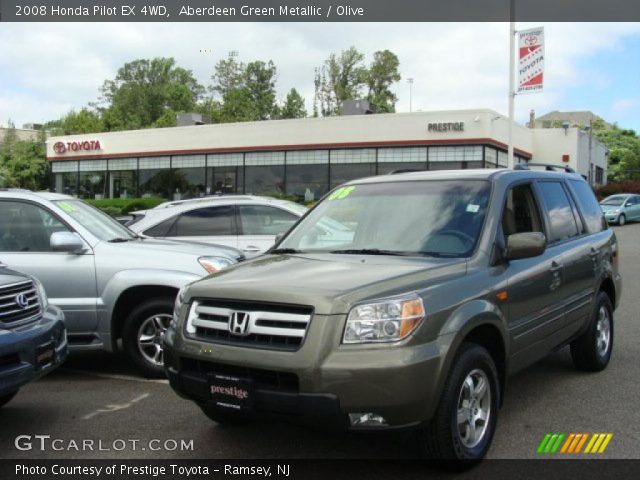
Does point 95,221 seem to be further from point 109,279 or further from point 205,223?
point 205,223

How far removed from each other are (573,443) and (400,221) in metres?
1.88

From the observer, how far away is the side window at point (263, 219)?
9.21 meters

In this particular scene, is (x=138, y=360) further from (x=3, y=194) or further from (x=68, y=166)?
(x=68, y=166)

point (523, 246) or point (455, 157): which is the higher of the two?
point (455, 157)

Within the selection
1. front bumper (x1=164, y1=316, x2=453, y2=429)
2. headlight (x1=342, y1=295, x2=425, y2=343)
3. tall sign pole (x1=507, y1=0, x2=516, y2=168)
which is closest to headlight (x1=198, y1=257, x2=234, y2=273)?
front bumper (x1=164, y1=316, x2=453, y2=429)

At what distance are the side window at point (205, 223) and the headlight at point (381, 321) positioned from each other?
573 cm

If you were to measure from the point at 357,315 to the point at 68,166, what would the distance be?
1675 inches

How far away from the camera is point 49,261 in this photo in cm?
621

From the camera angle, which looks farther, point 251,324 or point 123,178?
point 123,178

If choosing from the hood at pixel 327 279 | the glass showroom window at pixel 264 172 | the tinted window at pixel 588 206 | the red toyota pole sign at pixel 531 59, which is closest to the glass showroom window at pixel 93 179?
the glass showroom window at pixel 264 172

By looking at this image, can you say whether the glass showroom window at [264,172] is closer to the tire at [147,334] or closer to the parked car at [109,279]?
the parked car at [109,279]

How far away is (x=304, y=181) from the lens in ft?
111

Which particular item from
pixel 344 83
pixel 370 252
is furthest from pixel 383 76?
pixel 370 252

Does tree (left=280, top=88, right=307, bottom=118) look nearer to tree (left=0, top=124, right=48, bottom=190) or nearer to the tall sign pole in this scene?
tree (left=0, top=124, right=48, bottom=190)
